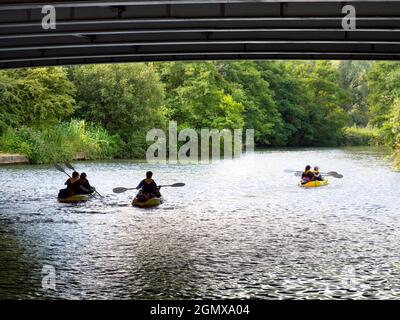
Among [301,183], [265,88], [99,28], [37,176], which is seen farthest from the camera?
[265,88]

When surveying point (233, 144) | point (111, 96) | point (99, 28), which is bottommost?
point (233, 144)

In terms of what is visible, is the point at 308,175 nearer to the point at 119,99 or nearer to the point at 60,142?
the point at 60,142

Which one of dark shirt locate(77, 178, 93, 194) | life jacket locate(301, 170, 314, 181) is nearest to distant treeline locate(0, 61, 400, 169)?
life jacket locate(301, 170, 314, 181)

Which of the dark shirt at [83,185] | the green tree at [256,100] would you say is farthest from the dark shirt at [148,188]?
the green tree at [256,100]

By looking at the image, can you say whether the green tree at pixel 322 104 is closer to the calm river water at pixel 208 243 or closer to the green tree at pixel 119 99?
the green tree at pixel 119 99

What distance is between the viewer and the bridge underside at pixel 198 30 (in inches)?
613

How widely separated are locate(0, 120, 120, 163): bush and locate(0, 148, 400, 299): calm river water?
13.7 metres

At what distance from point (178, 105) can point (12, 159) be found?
24.6 meters

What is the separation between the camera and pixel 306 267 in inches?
532

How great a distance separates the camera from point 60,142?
46.6 metres

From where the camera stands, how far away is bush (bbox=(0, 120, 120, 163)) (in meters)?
43.8
